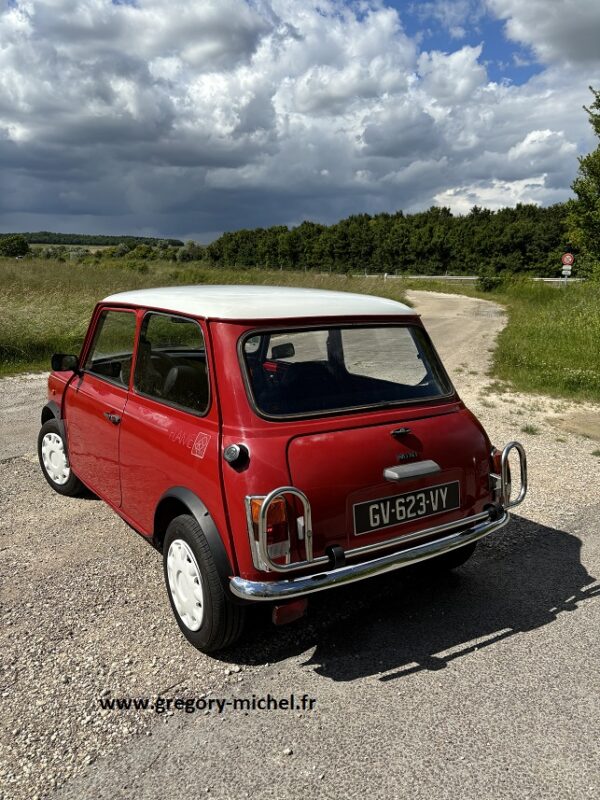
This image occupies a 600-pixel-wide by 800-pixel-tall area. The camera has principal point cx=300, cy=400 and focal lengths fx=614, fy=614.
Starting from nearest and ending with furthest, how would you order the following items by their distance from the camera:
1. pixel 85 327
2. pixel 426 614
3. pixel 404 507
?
pixel 404 507 < pixel 426 614 < pixel 85 327

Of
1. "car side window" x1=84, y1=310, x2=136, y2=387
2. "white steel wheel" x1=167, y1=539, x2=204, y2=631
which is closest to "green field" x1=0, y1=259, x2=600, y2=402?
"car side window" x1=84, y1=310, x2=136, y2=387

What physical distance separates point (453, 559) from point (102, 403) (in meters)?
2.48

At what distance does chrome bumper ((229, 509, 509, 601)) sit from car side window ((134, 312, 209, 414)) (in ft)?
3.01

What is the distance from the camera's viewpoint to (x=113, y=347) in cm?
421

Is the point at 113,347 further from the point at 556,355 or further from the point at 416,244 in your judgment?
the point at 416,244

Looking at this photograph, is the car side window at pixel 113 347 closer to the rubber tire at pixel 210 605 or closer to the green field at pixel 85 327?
the rubber tire at pixel 210 605

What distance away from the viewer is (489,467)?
3461mm

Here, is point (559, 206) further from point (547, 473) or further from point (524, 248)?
point (547, 473)

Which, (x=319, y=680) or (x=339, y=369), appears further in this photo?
(x=339, y=369)

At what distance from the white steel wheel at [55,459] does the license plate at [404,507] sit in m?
2.96

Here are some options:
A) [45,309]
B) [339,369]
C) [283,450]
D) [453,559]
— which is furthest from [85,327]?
[283,450]

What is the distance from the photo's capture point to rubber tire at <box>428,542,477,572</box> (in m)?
3.82

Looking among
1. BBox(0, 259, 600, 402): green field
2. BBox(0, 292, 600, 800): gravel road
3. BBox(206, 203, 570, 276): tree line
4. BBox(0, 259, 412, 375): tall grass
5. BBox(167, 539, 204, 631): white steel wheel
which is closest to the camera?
BBox(0, 292, 600, 800): gravel road

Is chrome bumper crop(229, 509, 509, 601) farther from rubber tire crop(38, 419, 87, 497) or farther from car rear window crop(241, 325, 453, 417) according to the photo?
rubber tire crop(38, 419, 87, 497)
